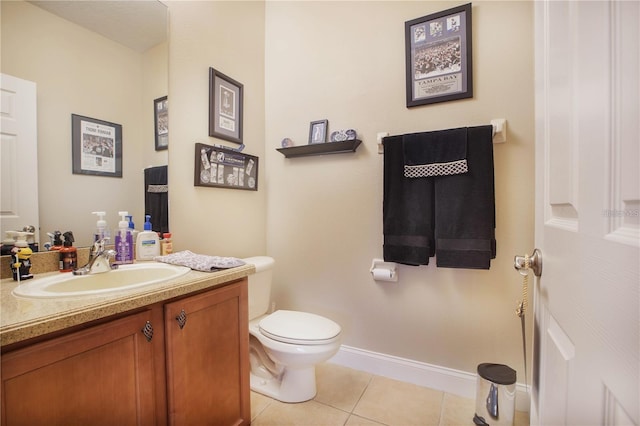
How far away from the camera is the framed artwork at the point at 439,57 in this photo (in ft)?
5.05

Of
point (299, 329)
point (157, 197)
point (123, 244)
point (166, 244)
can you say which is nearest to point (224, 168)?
point (157, 197)

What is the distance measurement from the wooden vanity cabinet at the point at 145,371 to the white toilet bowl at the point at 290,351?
0.70 feet

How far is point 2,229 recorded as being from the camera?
3.34 feet

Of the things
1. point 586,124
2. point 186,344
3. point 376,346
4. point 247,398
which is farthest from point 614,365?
point 376,346

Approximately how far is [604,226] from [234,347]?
1280 millimetres

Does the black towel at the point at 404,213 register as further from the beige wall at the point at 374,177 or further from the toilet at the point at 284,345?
the toilet at the point at 284,345

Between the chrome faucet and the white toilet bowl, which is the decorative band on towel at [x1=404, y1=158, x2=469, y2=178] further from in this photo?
the chrome faucet

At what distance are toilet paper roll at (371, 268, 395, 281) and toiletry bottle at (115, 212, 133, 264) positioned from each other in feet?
4.34

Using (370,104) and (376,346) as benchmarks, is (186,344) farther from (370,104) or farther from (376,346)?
(370,104)

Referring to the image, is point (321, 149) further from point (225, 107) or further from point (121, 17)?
point (121, 17)

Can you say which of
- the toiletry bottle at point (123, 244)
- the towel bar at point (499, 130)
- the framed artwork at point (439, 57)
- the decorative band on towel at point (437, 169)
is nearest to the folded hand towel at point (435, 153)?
the decorative band on towel at point (437, 169)

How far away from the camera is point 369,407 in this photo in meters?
1.52

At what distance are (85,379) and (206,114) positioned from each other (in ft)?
4.71

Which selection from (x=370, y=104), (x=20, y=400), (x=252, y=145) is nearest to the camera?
(x=20, y=400)
